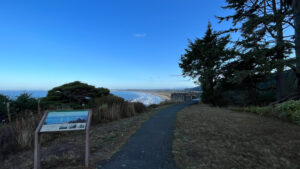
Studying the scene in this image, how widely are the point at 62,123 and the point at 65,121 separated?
0.06 m

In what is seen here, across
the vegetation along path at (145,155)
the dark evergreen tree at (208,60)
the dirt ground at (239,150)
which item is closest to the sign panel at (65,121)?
the vegetation along path at (145,155)

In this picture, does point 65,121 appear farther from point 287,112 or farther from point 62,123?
point 287,112

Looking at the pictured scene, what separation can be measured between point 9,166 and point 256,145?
5.41 metres

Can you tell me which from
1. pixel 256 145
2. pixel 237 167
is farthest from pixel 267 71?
pixel 237 167

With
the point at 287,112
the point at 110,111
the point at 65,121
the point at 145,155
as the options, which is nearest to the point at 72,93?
the point at 110,111

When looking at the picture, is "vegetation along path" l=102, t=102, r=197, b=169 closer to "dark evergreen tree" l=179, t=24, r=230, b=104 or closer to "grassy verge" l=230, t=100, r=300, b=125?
"grassy verge" l=230, t=100, r=300, b=125

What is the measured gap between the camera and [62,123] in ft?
6.96

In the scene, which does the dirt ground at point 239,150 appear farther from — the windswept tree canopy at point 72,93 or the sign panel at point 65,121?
the windswept tree canopy at point 72,93

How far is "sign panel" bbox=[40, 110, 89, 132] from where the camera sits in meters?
2.05

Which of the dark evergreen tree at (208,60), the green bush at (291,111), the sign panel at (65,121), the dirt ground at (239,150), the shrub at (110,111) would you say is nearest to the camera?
the dirt ground at (239,150)

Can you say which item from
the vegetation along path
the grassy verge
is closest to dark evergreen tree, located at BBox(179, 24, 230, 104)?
the grassy verge

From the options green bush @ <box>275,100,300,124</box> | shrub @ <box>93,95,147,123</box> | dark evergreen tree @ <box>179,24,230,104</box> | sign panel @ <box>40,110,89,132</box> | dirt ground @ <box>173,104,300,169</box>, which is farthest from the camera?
dark evergreen tree @ <box>179,24,230,104</box>

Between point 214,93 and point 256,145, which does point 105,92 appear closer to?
point 256,145

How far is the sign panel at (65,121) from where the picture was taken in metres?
2.05
